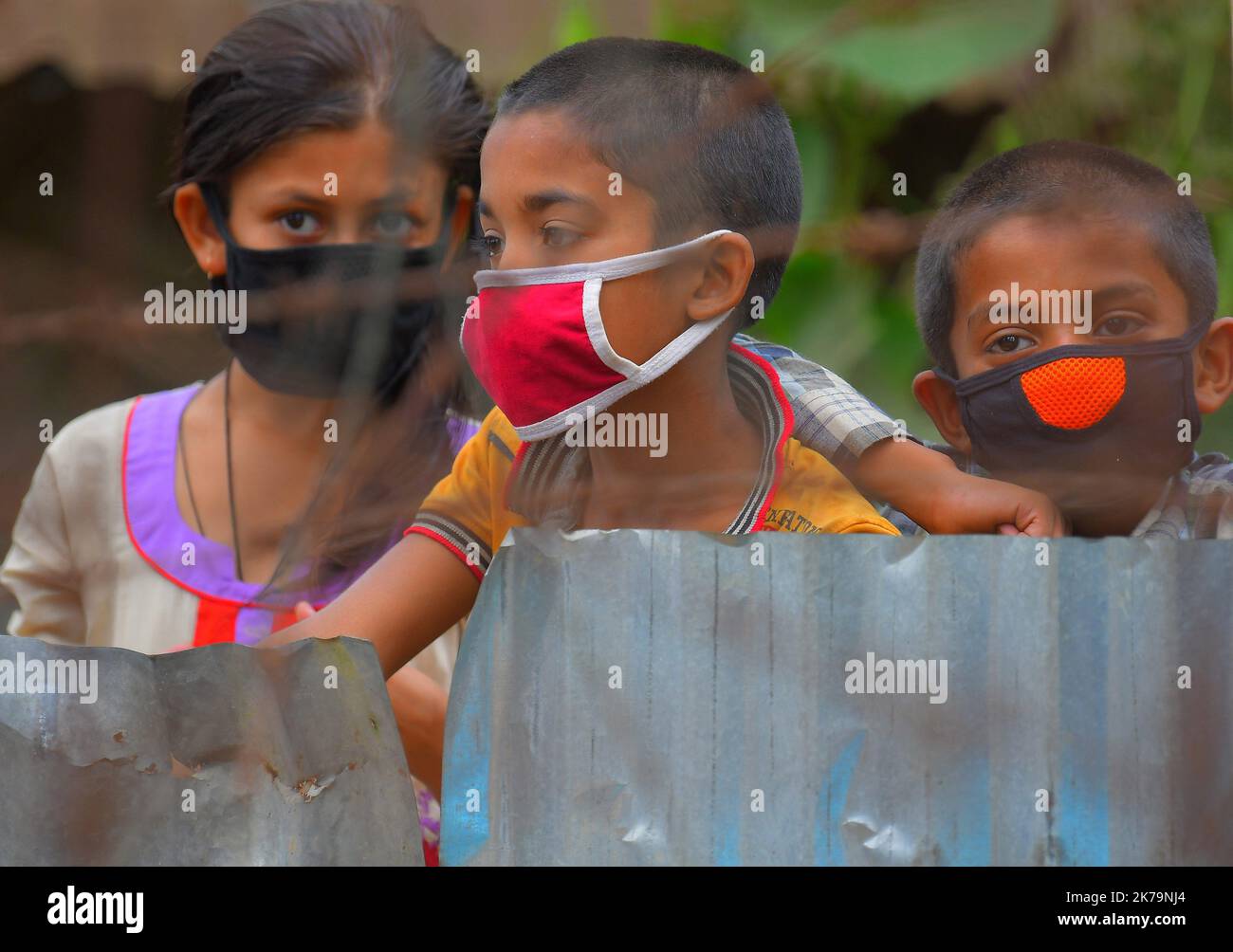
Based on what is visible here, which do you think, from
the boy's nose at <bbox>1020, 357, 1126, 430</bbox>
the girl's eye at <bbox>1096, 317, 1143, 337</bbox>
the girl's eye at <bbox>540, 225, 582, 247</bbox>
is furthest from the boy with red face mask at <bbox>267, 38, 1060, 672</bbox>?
the girl's eye at <bbox>1096, 317, 1143, 337</bbox>

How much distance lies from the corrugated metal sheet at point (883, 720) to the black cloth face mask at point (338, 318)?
57 centimetres

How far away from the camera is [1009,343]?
1771 mm

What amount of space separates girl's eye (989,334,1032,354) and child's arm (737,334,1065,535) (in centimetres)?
15

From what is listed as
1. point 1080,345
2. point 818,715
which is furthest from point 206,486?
point 1080,345

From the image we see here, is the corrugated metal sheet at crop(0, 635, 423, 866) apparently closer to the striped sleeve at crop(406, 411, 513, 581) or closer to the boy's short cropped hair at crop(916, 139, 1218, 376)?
the striped sleeve at crop(406, 411, 513, 581)

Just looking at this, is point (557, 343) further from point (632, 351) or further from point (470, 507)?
point (470, 507)

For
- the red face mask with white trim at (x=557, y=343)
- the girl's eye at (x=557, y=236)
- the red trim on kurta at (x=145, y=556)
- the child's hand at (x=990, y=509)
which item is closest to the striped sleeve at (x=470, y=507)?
the red face mask with white trim at (x=557, y=343)

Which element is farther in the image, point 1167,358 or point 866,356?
point 866,356

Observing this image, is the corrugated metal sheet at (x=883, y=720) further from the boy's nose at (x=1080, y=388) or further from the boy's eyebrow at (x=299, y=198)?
the boy's eyebrow at (x=299, y=198)

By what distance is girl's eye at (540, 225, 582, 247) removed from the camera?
1688 millimetres

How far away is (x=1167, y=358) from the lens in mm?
1733

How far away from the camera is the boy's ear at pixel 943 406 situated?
189 centimetres
